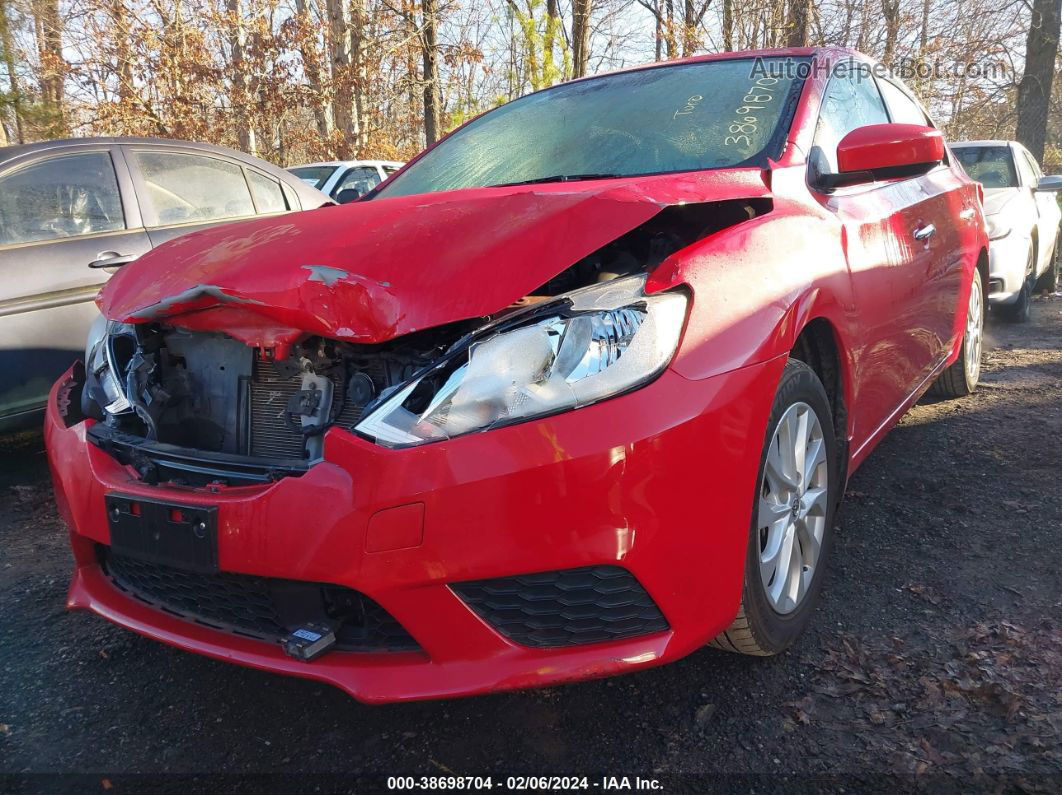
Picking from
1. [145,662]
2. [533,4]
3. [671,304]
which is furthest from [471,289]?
[533,4]

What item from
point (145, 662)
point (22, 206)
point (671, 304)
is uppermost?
point (22, 206)

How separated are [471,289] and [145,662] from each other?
4.54ft

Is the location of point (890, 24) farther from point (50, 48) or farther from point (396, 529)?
point (396, 529)

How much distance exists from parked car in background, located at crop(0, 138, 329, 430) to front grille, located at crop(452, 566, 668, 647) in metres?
2.54

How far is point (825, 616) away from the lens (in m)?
2.12

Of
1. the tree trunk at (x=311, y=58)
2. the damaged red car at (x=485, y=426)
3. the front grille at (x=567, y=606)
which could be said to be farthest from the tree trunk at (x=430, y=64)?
the front grille at (x=567, y=606)

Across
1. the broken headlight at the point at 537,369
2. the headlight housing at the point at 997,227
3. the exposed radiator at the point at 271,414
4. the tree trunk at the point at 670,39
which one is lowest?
the exposed radiator at the point at 271,414

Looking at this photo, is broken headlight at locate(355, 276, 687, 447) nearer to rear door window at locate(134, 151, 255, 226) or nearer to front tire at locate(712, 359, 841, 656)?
front tire at locate(712, 359, 841, 656)

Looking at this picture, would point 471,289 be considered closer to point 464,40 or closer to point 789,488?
point 789,488

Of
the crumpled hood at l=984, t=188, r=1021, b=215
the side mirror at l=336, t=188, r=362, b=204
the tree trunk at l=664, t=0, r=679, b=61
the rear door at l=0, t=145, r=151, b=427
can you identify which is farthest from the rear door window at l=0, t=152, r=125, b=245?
the tree trunk at l=664, t=0, r=679, b=61

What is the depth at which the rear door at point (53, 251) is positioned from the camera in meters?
3.53

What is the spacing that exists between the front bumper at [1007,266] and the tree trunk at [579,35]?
9.39 metres

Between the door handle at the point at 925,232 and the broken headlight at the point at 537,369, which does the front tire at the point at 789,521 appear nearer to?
the broken headlight at the point at 537,369

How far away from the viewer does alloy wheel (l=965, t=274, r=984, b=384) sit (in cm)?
388
